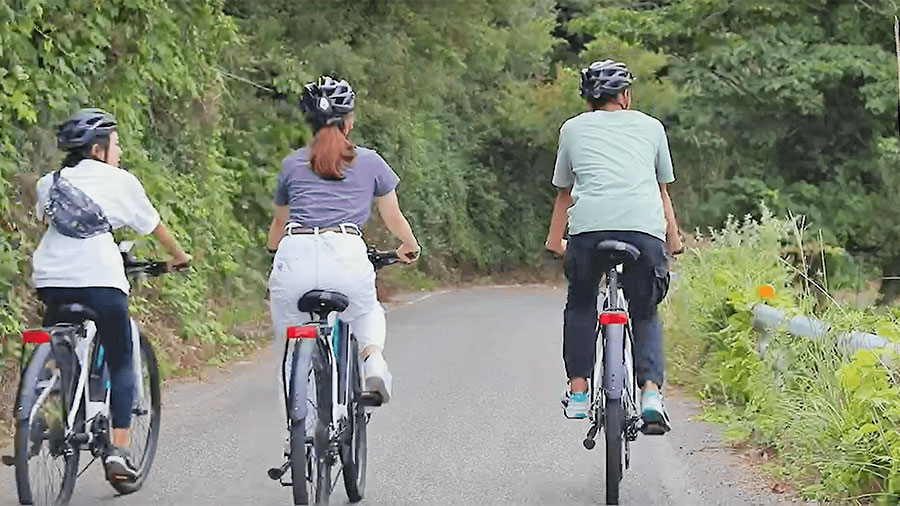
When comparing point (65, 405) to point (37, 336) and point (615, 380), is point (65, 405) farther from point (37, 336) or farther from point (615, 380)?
point (615, 380)

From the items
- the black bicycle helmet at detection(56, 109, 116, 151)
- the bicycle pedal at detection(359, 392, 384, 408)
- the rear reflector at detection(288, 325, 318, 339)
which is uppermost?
the black bicycle helmet at detection(56, 109, 116, 151)

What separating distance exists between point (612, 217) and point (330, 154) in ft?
4.40

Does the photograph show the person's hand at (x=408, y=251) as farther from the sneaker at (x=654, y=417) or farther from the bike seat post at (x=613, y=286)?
the sneaker at (x=654, y=417)

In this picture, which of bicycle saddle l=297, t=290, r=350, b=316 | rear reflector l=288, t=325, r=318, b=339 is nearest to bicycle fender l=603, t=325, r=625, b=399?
bicycle saddle l=297, t=290, r=350, b=316

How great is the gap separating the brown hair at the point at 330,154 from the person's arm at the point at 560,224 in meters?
1.17

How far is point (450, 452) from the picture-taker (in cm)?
770

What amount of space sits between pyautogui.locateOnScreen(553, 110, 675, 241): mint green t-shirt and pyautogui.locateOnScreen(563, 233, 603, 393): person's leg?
8.3 inches

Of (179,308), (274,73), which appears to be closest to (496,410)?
(179,308)

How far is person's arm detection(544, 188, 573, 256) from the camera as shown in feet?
21.2

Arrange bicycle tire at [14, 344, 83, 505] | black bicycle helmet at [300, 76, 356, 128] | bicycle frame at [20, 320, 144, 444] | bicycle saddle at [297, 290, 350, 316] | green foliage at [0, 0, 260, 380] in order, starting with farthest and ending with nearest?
green foliage at [0, 0, 260, 380] → black bicycle helmet at [300, 76, 356, 128] → bicycle frame at [20, 320, 144, 444] → bicycle saddle at [297, 290, 350, 316] → bicycle tire at [14, 344, 83, 505]

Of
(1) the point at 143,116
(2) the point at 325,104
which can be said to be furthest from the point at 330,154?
(1) the point at 143,116

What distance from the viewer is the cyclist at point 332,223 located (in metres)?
5.59

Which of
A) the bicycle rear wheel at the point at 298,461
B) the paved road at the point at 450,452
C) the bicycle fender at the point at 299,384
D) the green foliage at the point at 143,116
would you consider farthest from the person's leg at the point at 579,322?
the green foliage at the point at 143,116

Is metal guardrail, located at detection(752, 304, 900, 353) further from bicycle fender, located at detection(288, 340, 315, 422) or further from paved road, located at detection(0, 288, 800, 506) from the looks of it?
bicycle fender, located at detection(288, 340, 315, 422)
